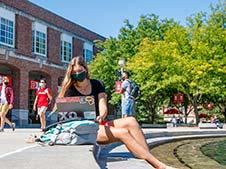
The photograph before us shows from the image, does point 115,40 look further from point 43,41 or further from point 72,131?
point 72,131

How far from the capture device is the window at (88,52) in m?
43.9

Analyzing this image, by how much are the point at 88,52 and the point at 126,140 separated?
39.9 m

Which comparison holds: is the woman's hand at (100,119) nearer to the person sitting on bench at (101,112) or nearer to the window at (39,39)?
the person sitting on bench at (101,112)

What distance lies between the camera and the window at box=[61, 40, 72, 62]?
39.4 m

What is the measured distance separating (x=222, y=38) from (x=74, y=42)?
14345 millimetres

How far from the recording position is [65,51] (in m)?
40.1

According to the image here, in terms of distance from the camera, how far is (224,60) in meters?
31.9

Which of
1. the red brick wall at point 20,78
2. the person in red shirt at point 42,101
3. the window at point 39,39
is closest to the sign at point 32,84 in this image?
the red brick wall at point 20,78

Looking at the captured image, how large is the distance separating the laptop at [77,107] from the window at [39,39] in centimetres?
2958

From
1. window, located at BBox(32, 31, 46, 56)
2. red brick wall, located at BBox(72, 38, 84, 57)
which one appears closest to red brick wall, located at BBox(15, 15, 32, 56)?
window, located at BBox(32, 31, 46, 56)

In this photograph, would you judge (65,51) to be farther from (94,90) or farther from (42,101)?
(94,90)

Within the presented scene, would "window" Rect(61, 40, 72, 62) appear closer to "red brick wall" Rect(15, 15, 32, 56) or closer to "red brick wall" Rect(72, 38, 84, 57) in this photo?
"red brick wall" Rect(72, 38, 84, 57)

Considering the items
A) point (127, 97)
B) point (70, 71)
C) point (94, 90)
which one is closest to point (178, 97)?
point (127, 97)

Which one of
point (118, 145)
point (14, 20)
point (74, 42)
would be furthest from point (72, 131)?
point (74, 42)
